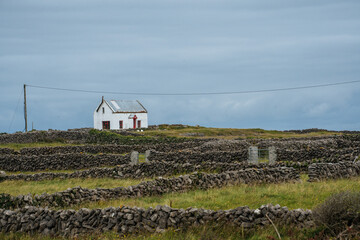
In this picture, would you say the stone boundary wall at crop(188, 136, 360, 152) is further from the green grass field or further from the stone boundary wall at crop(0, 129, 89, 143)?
the stone boundary wall at crop(0, 129, 89, 143)

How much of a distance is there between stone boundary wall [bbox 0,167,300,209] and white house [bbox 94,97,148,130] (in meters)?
66.4

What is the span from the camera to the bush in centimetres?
1111

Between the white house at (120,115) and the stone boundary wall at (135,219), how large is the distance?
70.9 m

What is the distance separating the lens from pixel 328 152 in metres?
30.1

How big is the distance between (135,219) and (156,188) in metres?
5.95

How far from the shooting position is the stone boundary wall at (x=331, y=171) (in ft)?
67.5

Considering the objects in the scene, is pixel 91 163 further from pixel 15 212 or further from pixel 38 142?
pixel 38 142

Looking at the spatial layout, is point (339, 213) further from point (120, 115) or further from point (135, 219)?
point (120, 115)

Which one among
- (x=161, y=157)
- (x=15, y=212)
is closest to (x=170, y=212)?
(x=15, y=212)

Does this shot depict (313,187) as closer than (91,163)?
Yes

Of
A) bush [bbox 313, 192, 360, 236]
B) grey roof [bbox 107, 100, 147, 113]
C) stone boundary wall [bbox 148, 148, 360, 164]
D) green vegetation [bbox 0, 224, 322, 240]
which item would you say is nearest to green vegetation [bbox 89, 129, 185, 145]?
stone boundary wall [bbox 148, 148, 360, 164]

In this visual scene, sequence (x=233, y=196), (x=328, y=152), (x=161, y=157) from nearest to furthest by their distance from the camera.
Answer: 1. (x=233, y=196)
2. (x=328, y=152)
3. (x=161, y=157)

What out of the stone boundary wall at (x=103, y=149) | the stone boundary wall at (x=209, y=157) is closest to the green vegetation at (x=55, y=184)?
the stone boundary wall at (x=209, y=157)

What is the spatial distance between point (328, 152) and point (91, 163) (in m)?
18.0
